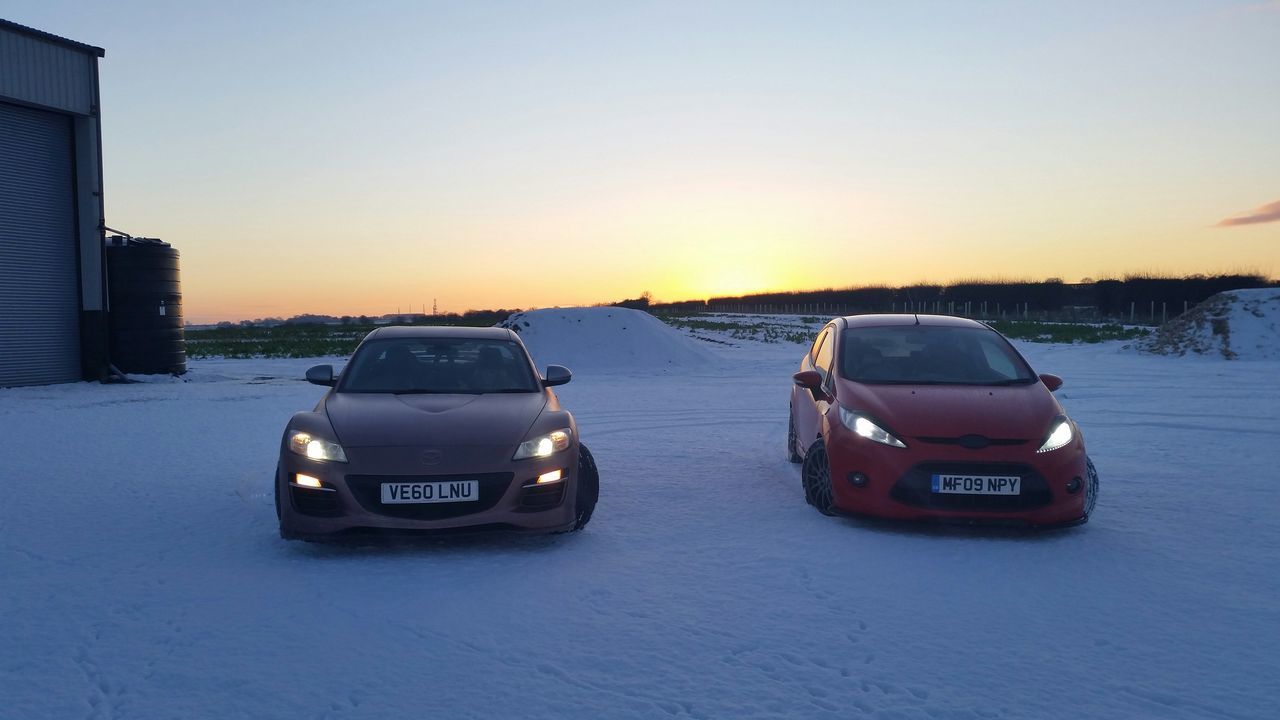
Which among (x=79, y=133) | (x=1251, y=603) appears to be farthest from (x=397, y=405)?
(x=79, y=133)

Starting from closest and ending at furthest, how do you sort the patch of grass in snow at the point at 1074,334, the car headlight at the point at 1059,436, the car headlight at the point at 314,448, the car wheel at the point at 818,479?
Answer: the car headlight at the point at 314,448 → the car headlight at the point at 1059,436 → the car wheel at the point at 818,479 → the patch of grass in snow at the point at 1074,334

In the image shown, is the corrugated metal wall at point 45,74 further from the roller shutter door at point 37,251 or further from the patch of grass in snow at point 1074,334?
the patch of grass in snow at point 1074,334

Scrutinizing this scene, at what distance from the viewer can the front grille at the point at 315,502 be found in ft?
17.5

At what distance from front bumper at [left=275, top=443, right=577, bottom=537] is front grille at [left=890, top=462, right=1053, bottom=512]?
259 cm

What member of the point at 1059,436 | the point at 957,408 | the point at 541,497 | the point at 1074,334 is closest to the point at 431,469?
the point at 541,497

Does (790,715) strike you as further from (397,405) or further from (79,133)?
(79,133)

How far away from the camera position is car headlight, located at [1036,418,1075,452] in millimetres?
6035

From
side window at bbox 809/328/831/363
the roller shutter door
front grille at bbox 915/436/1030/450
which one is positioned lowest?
front grille at bbox 915/436/1030/450

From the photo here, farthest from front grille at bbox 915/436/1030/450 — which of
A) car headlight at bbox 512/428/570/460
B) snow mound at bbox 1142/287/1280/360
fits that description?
snow mound at bbox 1142/287/1280/360

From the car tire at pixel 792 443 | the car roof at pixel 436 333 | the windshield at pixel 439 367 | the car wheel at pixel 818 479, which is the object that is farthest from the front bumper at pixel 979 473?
the car roof at pixel 436 333

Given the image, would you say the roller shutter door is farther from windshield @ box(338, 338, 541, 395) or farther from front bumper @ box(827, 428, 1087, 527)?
front bumper @ box(827, 428, 1087, 527)

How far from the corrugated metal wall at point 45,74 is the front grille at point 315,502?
16172mm

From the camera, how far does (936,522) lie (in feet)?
21.4

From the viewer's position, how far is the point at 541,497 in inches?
219
